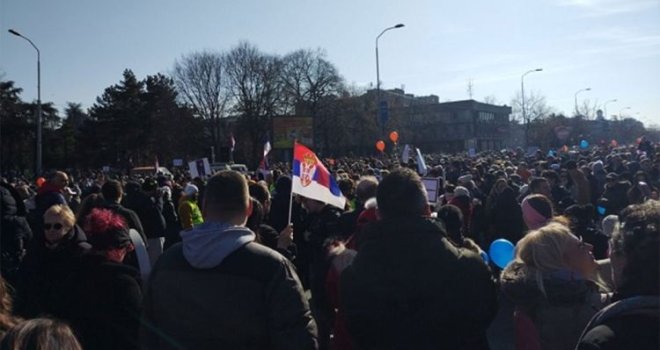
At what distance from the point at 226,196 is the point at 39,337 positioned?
137 cm

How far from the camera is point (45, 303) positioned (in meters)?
3.75

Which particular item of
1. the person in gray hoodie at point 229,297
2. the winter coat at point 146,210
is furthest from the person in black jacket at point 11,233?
the person in gray hoodie at point 229,297

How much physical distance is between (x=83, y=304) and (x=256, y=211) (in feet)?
8.46

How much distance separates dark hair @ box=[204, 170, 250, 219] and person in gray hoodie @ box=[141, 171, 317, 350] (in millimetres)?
71

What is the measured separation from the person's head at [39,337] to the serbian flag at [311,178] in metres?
3.80

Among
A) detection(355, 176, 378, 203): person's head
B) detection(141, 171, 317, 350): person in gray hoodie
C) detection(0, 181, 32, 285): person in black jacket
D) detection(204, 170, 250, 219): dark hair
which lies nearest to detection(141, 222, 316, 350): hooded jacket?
detection(141, 171, 317, 350): person in gray hoodie

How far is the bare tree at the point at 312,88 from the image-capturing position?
69.8m

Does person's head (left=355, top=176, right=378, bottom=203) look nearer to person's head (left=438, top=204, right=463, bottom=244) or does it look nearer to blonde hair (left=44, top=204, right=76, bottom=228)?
person's head (left=438, top=204, right=463, bottom=244)

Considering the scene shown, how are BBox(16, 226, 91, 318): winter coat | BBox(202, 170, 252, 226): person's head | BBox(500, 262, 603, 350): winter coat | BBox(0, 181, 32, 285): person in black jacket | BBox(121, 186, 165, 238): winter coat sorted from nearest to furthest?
BBox(202, 170, 252, 226): person's head, BBox(500, 262, 603, 350): winter coat, BBox(16, 226, 91, 318): winter coat, BBox(0, 181, 32, 285): person in black jacket, BBox(121, 186, 165, 238): winter coat

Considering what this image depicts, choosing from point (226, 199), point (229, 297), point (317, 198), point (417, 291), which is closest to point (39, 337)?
point (229, 297)

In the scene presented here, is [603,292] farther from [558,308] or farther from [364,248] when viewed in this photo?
[364,248]

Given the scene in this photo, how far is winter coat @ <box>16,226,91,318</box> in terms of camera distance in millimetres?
Result: 3816

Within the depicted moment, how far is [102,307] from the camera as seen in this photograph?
11.8 feet

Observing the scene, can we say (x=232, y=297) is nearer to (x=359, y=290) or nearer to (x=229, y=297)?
(x=229, y=297)
